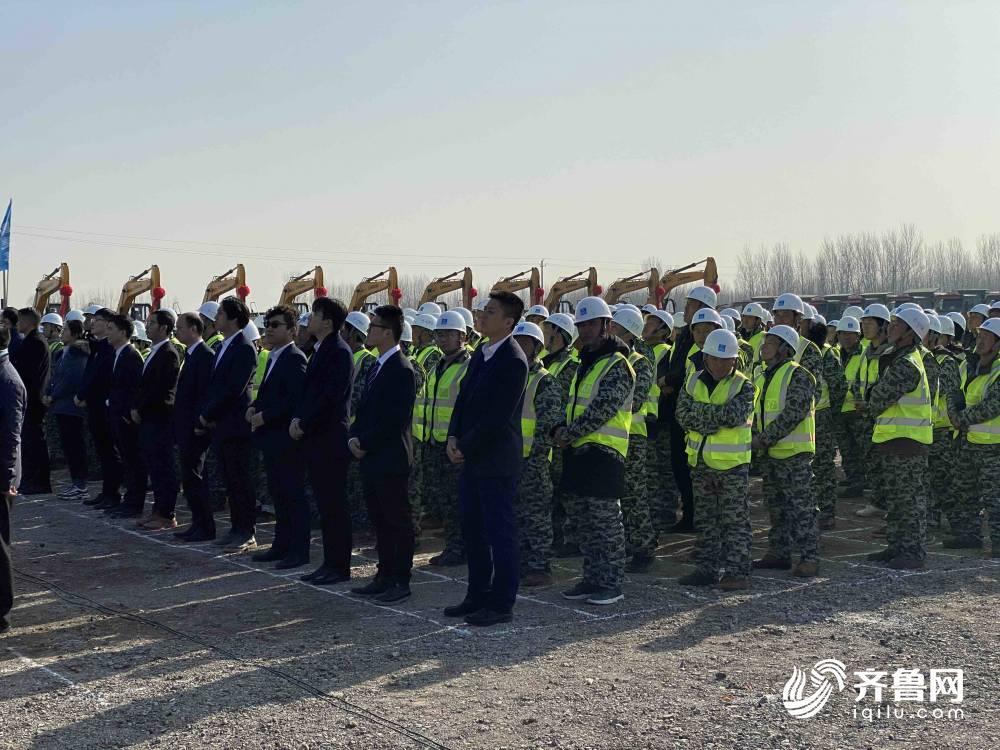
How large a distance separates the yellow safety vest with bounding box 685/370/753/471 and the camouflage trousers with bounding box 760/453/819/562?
58 cm

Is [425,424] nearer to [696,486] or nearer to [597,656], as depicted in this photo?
[696,486]

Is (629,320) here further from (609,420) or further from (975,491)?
(975,491)

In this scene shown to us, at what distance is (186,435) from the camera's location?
9.80 metres

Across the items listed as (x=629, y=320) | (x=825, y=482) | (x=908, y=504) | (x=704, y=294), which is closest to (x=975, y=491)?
(x=825, y=482)

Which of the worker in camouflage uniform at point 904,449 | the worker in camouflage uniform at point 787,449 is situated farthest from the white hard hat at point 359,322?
the worker in camouflage uniform at point 904,449

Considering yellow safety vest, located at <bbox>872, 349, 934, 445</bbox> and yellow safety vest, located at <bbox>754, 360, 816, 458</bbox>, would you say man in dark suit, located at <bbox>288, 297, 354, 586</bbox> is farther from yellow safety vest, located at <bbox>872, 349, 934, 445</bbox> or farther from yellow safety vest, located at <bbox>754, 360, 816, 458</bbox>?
yellow safety vest, located at <bbox>872, 349, 934, 445</bbox>

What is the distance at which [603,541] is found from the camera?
7594 mm

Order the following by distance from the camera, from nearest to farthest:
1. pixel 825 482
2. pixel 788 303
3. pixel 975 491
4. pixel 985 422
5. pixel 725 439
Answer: pixel 725 439 → pixel 985 422 → pixel 975 491 → pixel 788 303 → pixel 825 482

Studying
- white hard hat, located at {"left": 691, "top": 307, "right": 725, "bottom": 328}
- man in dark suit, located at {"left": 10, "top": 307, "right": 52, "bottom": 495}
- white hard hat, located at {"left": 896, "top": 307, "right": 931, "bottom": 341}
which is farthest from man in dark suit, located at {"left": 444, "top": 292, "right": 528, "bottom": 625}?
man in dark suit, located at {"left": 10, "top": 307, "right": 52, "bottom": 495}

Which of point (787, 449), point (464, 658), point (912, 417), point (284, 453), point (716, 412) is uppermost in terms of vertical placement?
point (716, 412)

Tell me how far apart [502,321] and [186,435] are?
3.91 m

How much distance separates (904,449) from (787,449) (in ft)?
3.28

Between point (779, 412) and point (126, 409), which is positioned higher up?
point (126, 409)

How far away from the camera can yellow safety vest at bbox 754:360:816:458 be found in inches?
330
